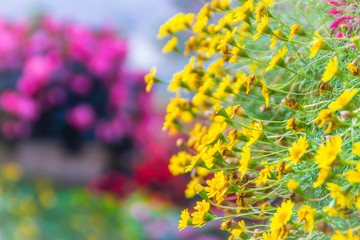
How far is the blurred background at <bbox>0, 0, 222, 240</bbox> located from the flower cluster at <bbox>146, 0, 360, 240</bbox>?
994 millimetres

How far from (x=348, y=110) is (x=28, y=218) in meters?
1.42

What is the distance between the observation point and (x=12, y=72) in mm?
1628

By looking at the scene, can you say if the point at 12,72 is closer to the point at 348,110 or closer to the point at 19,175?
the point at 19,175

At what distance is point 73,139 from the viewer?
5.49ft

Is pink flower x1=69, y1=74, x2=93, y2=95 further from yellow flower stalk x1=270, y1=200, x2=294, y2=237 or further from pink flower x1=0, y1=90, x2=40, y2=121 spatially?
yellow flower stalk x1=270, y1=200, x2=294, y2=237

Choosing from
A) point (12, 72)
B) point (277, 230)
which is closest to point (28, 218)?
point (12, 72)

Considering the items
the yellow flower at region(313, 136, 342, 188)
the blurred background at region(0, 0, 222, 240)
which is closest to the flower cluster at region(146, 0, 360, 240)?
the yellow flower at region(313, 136, 342, 188)

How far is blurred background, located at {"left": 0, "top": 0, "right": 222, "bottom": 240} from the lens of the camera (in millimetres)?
1519

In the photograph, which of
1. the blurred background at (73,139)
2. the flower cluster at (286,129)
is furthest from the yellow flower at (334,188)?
the blurred background at (73,139)

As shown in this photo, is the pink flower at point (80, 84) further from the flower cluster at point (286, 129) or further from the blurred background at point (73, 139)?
the flower cluster at point (286, 129)

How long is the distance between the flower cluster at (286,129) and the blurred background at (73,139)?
3.26ft

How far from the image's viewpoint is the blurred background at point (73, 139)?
4.98 feet

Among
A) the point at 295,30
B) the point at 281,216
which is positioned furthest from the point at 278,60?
the point at 281,216

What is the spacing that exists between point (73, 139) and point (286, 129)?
1402 mm
